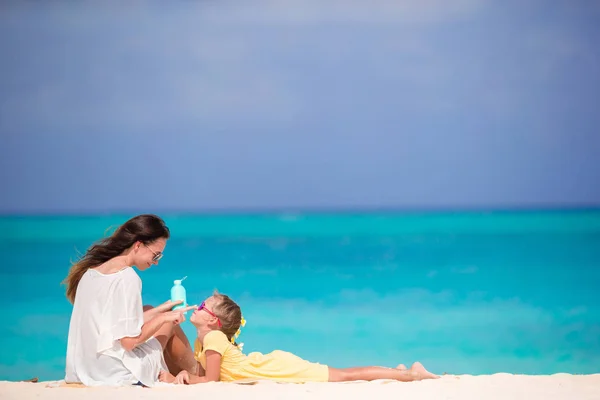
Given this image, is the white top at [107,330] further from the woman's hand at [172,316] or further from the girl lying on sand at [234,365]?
the girl lying on sand at [234,365]

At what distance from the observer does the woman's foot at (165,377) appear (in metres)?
3.45

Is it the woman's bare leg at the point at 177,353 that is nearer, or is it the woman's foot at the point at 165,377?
the woman's foot at the point at 165,377

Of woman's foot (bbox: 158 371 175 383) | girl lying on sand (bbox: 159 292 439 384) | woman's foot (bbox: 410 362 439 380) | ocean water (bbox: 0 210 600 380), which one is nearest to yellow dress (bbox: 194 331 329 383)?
girl lying on sand (bbox: 159 292 439 384)

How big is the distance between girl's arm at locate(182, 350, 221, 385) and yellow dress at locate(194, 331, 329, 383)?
0.10 ft

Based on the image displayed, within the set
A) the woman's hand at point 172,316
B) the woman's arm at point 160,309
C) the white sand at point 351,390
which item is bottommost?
the white sand at point 351,390

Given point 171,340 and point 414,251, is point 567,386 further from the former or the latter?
point 414,251

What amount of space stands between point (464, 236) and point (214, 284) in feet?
27.3

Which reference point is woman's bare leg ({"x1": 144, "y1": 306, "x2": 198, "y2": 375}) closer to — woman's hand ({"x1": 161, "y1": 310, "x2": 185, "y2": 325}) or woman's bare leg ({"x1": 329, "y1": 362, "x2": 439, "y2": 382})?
woman's hand ({"x1": 161, "y1": 310, "x2": 185, "y2": 325})

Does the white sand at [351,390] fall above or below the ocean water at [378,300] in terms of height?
below

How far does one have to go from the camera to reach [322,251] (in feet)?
42.9

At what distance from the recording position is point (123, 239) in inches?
133

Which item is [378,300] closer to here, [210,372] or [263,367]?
[263,367]

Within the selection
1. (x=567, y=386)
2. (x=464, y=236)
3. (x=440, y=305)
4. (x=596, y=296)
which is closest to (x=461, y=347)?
(x=440, y=305)

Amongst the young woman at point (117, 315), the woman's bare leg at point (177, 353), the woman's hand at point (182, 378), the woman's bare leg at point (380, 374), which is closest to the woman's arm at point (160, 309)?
the young woman at point (117, 315)
